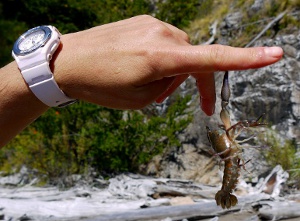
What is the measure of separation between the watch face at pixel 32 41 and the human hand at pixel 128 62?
0.05m

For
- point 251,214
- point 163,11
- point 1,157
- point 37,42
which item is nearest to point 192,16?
point 163,11

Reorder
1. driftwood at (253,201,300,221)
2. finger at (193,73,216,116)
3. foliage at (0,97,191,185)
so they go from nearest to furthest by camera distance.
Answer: finger at (193,73,216,116) < driftwood at (253,201,300,221) < foliage at (0,97,191,185)

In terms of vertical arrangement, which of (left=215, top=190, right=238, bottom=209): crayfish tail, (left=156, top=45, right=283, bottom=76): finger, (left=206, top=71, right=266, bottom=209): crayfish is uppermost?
(left=156, top=45, right=283, bottom=76): finger

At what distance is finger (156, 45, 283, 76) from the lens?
3.64 ft

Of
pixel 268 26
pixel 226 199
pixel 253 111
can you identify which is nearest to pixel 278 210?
pixel 226 199

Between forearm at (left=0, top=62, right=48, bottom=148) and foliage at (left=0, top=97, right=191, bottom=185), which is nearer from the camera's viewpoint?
forearm at (left=0, top=62, right=48, bottom=148)

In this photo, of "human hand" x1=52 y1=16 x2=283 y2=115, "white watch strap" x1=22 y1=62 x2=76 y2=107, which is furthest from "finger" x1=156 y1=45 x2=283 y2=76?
"white watch strap" x1=22 y1=62 x2=76 y2=107

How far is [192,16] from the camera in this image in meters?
6.93

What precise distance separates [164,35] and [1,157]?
493 centimetres

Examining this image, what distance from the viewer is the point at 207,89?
146 centimetres

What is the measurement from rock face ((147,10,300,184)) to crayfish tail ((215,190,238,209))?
3192mm

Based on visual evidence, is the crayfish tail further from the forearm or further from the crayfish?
the forearm

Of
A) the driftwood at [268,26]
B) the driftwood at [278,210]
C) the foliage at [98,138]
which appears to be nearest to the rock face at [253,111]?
the driftwood at [268,26]

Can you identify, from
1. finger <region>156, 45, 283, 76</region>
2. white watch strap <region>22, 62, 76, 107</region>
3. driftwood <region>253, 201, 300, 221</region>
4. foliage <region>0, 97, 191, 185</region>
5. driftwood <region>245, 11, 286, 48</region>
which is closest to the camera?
finger <region>156, 45, 283, 76</region>
